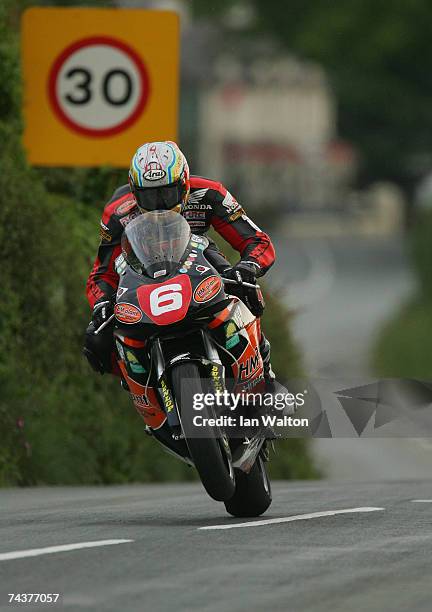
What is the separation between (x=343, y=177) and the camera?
11475cm

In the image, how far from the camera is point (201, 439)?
9680mm

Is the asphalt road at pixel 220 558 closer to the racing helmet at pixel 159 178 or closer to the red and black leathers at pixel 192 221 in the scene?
the red and black leathers at pixel 192 221

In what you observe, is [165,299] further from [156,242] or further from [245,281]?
[245,281]

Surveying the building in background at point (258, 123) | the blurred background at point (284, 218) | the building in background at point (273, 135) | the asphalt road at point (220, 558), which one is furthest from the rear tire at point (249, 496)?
the building in background at point (273, 135)

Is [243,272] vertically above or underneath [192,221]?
underneath

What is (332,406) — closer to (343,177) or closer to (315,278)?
(315,278)

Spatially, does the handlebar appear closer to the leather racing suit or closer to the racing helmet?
the leather racing suit

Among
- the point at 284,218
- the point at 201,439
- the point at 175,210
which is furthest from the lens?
the point at 284,218

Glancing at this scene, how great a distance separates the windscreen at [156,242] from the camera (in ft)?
33.1

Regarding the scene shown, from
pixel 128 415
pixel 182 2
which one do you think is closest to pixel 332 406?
pixel 128 415

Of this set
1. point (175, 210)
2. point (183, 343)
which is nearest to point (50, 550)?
point (183, 343)

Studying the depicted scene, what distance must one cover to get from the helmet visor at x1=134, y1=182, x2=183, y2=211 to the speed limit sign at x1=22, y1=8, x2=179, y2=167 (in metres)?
4.92

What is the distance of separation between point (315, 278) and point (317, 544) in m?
66.5

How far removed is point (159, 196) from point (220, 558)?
2432mm
